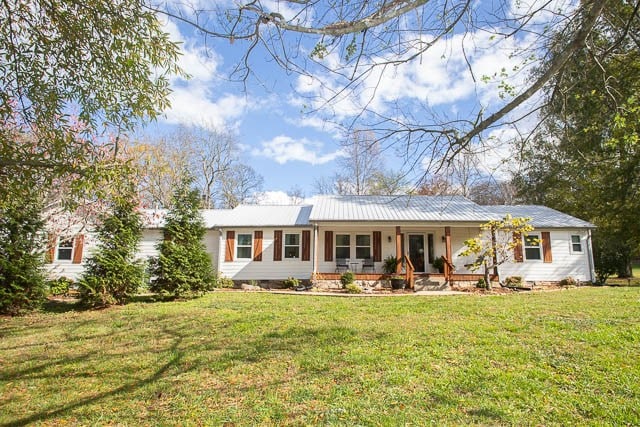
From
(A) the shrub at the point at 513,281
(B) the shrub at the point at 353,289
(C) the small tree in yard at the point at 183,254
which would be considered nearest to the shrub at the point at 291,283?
(B) the shrub at the point at 353,289

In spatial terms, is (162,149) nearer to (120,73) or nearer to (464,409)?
(120,73)

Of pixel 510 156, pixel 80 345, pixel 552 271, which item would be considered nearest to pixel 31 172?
pixel 80 345

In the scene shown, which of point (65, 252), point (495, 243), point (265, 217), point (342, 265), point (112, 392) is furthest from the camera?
point (265, 217)

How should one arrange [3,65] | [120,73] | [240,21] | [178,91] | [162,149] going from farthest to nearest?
[162,149]
[178,91]
[120,73]
[3,65]
[240,21]

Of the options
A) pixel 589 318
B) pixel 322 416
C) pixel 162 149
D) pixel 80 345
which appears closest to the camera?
pixel 322 416

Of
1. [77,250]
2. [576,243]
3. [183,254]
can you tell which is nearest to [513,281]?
[576,243]

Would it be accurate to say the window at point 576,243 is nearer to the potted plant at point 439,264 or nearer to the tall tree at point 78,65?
the potted plant at point 439,264

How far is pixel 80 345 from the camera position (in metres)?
5.95

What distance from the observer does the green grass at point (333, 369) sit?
3371 mm

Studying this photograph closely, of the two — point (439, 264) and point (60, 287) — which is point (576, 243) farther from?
point (60, 287)

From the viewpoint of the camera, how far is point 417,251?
15469 millimetres

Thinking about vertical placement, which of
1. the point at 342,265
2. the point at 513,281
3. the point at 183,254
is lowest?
the point at 513,281

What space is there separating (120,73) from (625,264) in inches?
898

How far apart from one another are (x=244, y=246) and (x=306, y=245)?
9.11 ft
